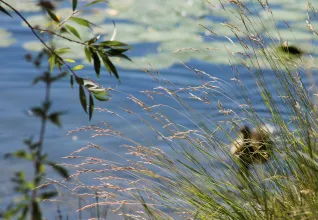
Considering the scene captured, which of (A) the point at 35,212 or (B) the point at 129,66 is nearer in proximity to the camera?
(A) the point at 35,212

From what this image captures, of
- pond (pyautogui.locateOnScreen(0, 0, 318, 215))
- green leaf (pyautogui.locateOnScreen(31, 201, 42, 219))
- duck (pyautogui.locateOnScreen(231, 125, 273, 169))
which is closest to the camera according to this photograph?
green leaf (pyautogui.locateOnScreen(31, 201, 42, 219))

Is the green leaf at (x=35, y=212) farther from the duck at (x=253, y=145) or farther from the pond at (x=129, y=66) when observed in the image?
the pond at (x=129, y=66)

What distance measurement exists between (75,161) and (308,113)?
7.03 feet

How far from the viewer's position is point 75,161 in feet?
15.1

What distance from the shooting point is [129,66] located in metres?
6.55

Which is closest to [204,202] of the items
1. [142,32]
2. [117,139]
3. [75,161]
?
[75,161]

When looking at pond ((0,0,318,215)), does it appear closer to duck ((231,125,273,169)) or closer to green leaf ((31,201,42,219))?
duck ((231,125,273,169))

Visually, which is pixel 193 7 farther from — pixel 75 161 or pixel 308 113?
pixel 308 113

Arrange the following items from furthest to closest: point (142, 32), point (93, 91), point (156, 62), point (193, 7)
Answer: point (193, 7) → point (142, 32) → point (156, 62) → point (93, 91)

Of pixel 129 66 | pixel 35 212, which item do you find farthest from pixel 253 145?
pixel 129 66

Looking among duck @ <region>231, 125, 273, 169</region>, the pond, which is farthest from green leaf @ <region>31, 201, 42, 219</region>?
the pond

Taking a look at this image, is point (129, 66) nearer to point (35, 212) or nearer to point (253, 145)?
point (253, 145)

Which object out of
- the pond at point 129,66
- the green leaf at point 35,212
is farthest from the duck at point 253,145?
the pond at point 129,66

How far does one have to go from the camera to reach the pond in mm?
4984
